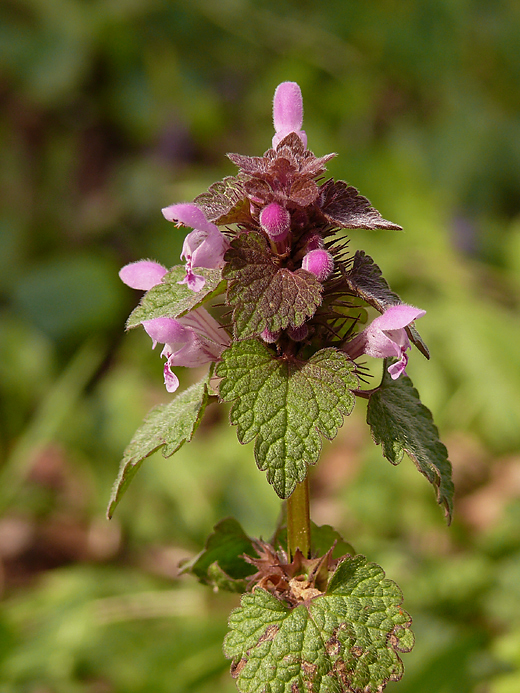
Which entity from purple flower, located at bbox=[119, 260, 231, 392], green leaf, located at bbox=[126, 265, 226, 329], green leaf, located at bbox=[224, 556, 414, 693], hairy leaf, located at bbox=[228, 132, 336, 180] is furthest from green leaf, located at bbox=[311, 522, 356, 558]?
hairy leaf, located at bbox=[228, 132, 336, 180]

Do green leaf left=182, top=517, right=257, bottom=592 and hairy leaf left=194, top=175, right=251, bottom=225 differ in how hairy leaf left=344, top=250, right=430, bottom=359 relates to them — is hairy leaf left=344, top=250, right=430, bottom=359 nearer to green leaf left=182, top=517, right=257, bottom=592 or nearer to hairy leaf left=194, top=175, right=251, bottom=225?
hairy leaf left=194, top=175, right=251, bottom=225

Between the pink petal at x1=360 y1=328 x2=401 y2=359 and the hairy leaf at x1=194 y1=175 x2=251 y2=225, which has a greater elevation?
the hairy leaf at x1=194 y1=175 x2=251 y2=225

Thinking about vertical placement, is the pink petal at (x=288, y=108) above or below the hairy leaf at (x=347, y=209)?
above

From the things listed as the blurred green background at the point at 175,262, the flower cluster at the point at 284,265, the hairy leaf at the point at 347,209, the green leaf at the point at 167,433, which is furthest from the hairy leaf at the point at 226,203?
the blurred green background at the point at 175,262

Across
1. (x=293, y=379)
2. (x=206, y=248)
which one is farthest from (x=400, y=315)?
(x=206, y=248)

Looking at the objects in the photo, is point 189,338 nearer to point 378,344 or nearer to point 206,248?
point 206,248

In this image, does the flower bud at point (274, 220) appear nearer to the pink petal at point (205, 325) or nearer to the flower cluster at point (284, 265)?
the flower cluster at point (284, 265)

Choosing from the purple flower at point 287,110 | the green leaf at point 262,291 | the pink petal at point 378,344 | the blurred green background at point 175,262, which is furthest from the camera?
the blurred green background at point 175,262

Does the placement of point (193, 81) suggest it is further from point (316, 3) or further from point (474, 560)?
point (474, 560)

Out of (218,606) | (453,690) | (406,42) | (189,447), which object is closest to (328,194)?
(453,690)
